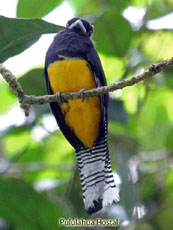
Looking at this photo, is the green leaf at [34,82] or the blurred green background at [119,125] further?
the green leaf at [34,82]

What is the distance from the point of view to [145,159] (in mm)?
4219

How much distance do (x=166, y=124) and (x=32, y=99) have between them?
1937mm

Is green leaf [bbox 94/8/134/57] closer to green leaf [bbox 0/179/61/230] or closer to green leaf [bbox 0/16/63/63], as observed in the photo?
green leaf [bbox 0/16/63/63]

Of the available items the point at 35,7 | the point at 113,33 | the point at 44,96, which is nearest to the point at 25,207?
the point at 44,96

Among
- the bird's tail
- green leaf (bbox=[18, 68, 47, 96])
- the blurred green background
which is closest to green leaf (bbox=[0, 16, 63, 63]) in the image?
the blurred green background

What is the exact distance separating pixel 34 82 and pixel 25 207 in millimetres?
1430

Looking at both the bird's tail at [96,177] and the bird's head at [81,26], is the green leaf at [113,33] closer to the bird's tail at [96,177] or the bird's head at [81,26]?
the bird's head at [81,26]

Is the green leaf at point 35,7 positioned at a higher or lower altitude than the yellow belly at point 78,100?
higher

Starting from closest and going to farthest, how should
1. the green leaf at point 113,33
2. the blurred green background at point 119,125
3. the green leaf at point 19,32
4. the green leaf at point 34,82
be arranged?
1. the green leaf at point 19,32
2. the blurred green background at point 119,125
3. the green leaf at point 34,82
4. the green leaf at point 113,33

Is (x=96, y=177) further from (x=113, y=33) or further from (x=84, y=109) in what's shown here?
(x=113, y=33)

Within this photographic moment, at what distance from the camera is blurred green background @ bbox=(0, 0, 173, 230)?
3436mm

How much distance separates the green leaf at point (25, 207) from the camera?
8.88ft

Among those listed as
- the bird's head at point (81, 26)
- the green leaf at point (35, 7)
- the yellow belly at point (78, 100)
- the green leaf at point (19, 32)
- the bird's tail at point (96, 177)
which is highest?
the green leaf at point (35, 7)

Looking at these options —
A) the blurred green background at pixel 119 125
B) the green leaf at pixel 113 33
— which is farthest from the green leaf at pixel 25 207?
the green leaf at pixel 113 33
